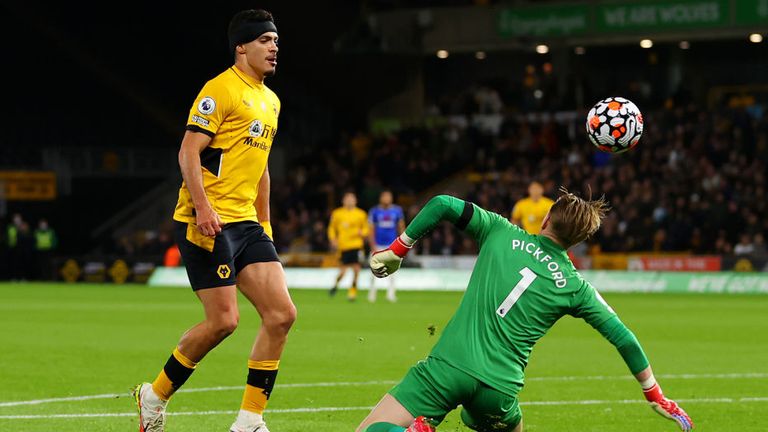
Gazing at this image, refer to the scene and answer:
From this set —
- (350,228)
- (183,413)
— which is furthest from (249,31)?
(350,228)

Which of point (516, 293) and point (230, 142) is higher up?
point (230, 142)

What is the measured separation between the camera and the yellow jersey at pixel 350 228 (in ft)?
86.4

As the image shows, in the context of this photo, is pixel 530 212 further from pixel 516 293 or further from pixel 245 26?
pixel 516 293

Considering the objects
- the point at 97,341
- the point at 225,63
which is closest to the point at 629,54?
the point at 225,63

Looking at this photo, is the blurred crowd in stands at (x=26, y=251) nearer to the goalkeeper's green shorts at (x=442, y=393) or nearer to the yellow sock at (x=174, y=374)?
the yellow sock at (x=174, y=374)

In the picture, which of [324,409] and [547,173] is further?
[547,173]

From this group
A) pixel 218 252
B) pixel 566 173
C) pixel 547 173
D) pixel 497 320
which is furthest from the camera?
pixel 547 173

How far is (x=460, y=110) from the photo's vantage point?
41.9 meters

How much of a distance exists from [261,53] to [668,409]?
331cm

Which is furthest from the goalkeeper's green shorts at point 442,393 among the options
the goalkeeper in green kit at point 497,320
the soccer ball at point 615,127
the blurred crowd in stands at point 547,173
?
the blurred crowd in stands at point 547,173

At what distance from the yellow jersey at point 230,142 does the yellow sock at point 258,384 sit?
2.80 ft

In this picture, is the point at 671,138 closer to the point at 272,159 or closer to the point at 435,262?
the point at 435,262

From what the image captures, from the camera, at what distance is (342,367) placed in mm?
12922

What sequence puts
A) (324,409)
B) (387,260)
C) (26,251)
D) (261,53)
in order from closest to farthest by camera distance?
(387,260)
(261,53)
(324,409)
(26,251)
